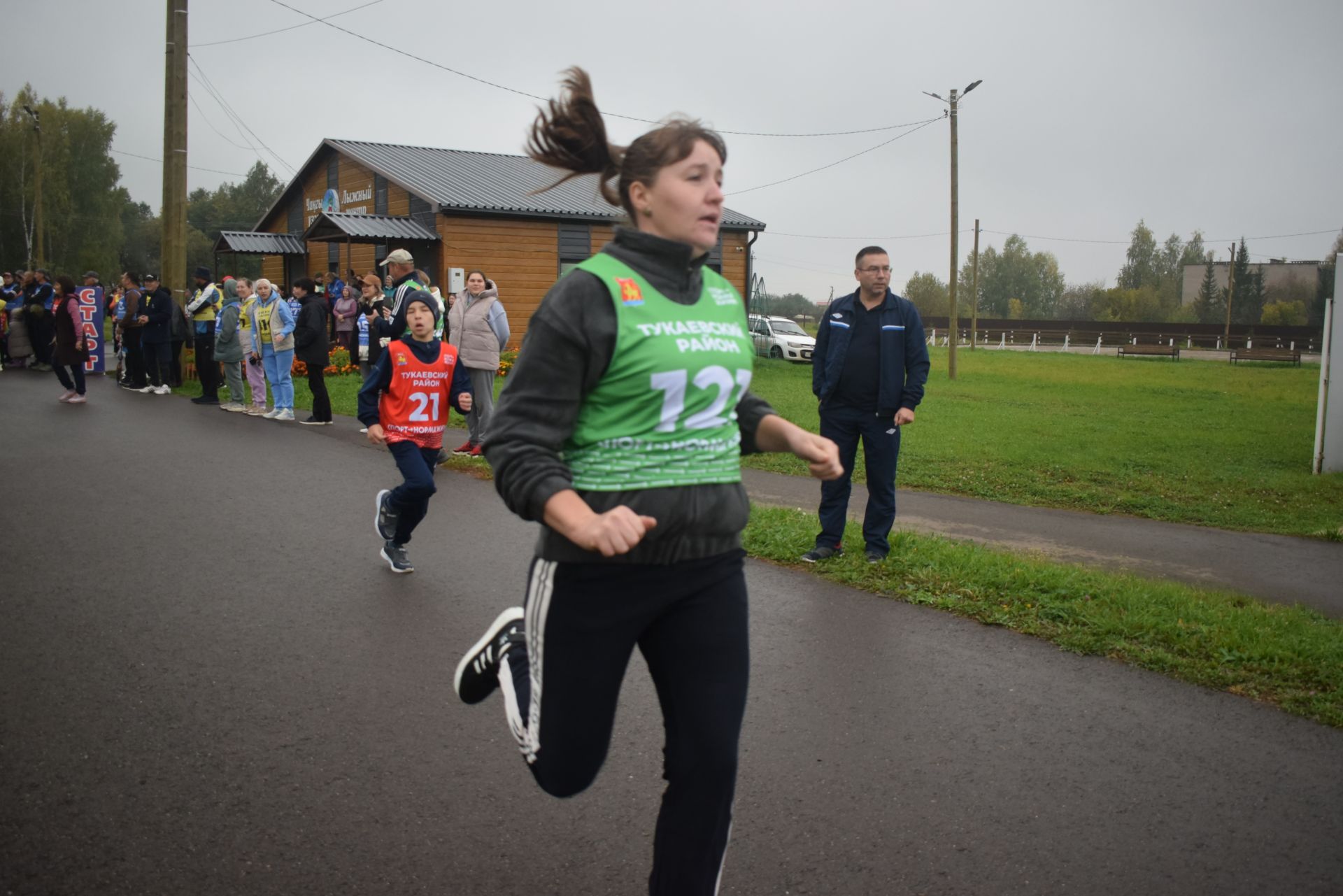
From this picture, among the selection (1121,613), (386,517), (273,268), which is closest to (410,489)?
(386,517)

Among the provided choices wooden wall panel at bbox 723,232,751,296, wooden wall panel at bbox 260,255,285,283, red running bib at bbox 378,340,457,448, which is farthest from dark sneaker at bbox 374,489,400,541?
wooden wall panel at bbox 260,255,285,283

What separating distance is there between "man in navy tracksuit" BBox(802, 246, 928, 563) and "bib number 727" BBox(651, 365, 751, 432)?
469 cm

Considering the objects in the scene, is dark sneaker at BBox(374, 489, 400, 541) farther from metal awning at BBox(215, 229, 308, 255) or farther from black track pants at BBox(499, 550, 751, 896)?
metal awning at BBox(215, 229, 308, 255)

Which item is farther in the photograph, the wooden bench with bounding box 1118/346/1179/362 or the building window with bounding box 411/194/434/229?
the wooden bench with bounding box 1118/346/1179/362

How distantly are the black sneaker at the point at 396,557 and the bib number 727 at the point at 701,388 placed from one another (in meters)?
4.77

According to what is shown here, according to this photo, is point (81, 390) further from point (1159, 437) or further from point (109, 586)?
point (1159, 437)

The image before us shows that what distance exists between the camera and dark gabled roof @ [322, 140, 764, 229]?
29.3m

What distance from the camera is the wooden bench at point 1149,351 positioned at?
160 ft

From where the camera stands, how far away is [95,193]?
80.8m

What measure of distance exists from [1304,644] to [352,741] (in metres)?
4.65

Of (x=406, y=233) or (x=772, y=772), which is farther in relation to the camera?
(x=406, y=233)

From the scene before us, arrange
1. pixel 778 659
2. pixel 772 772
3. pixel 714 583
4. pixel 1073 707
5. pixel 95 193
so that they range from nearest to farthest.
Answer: pixel 714 583 < pixel 772 772 < pixel 1073 707 < pixel 778 659 < pixel 95 193

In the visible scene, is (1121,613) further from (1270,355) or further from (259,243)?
(1270,355)

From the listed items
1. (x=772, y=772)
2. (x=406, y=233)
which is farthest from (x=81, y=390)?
(x=772, y=772)
